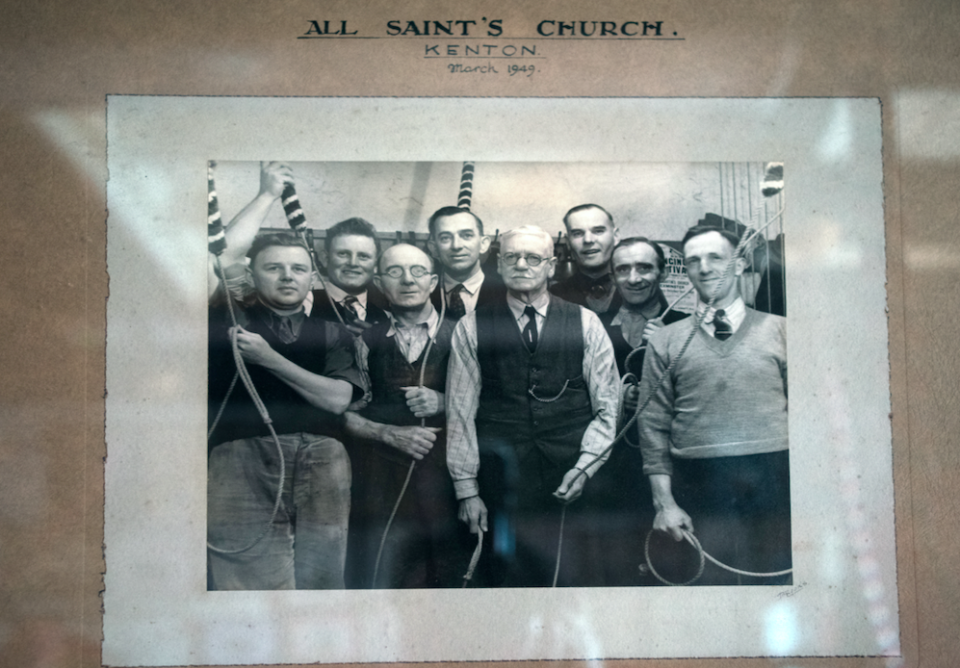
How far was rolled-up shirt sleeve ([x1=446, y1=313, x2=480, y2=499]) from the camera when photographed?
1.66 meters

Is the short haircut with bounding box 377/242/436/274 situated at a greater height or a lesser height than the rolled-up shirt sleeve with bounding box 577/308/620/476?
greater

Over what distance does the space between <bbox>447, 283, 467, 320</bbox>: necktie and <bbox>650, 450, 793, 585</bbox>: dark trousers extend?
0.55 m

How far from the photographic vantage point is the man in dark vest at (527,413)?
166 centimetres

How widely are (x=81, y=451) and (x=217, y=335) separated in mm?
369

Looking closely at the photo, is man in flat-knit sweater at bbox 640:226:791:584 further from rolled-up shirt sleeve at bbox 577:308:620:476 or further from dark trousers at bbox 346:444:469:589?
dark trousers at bbox 346:444:469:589

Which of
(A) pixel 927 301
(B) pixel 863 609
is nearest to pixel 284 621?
(B) pixel 863 609

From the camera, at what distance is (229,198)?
1.68 m

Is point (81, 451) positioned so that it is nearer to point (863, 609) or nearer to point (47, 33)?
point (47, 33)

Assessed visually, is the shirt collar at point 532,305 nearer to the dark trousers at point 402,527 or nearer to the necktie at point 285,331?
the dark trousers at point 402,527

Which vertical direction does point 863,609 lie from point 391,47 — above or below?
below

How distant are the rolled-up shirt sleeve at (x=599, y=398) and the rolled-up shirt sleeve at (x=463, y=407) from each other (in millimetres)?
229
